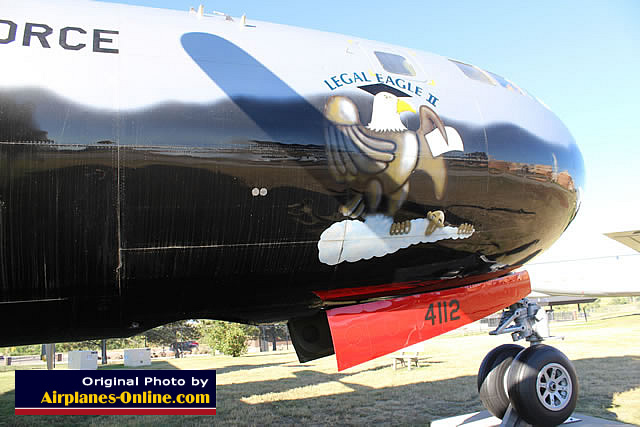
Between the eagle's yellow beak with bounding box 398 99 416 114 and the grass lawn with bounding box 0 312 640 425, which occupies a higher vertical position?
the eagle's yellow beak with bounding box 398 99 416 114

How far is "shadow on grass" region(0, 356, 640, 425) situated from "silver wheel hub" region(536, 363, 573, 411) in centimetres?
269

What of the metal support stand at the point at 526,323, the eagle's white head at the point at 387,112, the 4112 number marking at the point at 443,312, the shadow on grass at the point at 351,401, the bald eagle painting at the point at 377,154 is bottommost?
the shadow on grass at the point at 351,401

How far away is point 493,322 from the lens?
2372 inches

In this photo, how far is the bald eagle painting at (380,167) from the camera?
449 centimetres

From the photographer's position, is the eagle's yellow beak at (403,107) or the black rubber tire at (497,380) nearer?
the eagle's yellow beak at (403,107)

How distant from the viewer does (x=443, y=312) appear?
5586 mm

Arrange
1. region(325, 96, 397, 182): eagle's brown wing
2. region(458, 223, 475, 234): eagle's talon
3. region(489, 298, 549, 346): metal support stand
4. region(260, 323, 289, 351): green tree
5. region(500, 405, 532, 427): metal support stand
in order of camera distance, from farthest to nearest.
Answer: region(260, 323, 289, 351): green tree, region(489, 298, 549, 346): metal support stand, region(500, 405, 532, 427): metal support stand, region(458, 223, 475, 234): eagle's talon, region(325, 96, 397, 182): eagle's brown wing

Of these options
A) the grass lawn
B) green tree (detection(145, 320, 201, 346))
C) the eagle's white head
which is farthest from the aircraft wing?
green tree (detection(145, 320, 201, 346))

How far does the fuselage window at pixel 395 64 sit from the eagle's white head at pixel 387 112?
A: 470 millimetres

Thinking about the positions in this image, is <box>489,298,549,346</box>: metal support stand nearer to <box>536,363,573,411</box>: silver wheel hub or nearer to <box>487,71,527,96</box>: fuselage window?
<box>536,363,573,411</box>: silver wheel hub

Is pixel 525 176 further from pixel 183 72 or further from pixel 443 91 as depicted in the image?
pixel 183 72

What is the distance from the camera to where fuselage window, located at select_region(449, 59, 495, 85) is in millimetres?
5766

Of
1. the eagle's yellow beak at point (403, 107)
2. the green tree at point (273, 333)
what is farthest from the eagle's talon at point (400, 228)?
the green tree at point (273, 333)

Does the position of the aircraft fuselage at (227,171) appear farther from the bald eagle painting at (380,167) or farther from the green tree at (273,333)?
the green tree at (273,333)
